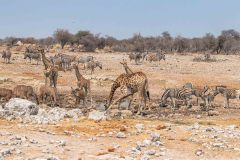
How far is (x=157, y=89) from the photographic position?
101 ft

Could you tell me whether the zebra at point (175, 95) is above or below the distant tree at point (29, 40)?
below

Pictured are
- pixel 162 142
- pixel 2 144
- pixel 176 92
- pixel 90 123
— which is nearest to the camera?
pixel 2 144

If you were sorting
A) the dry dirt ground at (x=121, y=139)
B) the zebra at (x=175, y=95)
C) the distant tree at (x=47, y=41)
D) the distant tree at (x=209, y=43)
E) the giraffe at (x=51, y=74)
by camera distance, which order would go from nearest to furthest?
1. the dry dirt ground at (x=121, y=139)
2. the zebra at (x=175, y=95)
3. the giraffe at (x=51, y=74)
4. the distant tree at (x=209, y=43)
5. the distant tree at (x=47, y=41)

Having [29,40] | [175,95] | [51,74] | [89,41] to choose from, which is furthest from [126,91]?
[29,40]

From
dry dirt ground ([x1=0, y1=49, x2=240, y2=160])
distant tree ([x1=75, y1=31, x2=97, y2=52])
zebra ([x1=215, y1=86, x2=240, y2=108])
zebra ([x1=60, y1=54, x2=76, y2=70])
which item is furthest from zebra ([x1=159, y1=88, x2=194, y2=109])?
distant tree ([x1=75, y1=31, x2=97, y2=52])

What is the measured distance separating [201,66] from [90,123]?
30871 millimetres

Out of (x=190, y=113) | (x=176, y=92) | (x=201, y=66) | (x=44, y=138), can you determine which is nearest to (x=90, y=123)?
(x=44, y=138)

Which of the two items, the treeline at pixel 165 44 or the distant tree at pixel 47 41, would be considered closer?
the treeline at pixel 165 44

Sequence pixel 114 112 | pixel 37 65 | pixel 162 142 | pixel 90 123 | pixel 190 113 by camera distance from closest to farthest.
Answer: pixel 162 142
pixel 90 123
pixel 114 112
pixel 190 113
pixel 37 65

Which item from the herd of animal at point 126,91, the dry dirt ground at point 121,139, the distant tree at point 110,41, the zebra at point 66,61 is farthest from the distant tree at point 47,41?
the dry dirt ground at point 121,139

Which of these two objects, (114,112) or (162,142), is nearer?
(162,142)

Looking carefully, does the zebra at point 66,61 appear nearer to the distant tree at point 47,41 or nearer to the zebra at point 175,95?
the zebra at point 175,95

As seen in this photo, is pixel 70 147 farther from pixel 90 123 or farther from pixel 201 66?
pixel 201 66

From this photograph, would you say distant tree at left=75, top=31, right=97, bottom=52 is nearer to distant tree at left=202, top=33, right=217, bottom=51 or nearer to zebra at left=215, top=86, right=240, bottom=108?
distant tree at left=202, top=33, right=217, bottom=51
